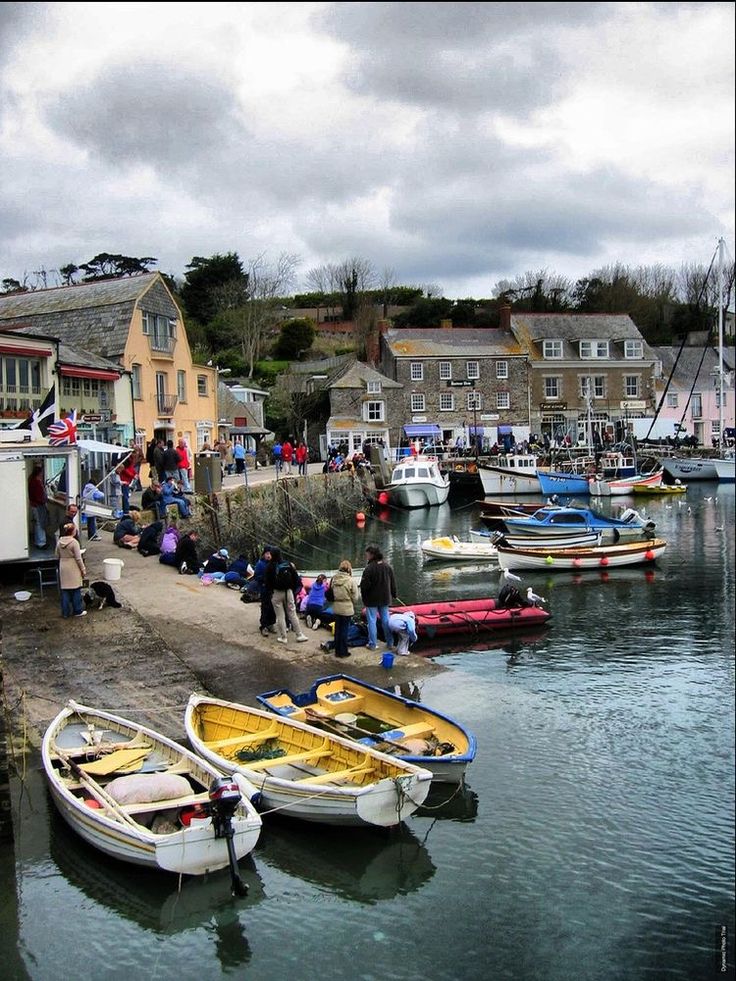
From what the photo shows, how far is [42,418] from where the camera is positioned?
1280 centimetres

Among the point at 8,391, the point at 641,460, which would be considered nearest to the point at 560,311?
the point at 641,460

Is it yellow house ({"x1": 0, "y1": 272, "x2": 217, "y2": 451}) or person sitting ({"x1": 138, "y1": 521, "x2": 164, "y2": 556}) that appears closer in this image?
yellow house ({"x1": 0, "y1": 272, "x2": 217, "y2": 451})

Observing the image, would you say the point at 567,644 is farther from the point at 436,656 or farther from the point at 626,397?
the point at 626,397

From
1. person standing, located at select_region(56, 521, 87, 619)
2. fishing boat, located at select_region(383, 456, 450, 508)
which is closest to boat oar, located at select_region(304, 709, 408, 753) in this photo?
person standing, located at select_region(56, 521, 87, 619)

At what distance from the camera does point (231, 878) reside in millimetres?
6379

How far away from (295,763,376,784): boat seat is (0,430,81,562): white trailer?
7.00 metres

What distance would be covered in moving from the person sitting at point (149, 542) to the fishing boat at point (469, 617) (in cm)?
507

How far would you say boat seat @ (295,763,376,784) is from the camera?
23.3 feet

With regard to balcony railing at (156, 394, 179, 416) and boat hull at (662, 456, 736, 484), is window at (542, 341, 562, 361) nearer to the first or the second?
boat hull at (662, 456, 736, 484)

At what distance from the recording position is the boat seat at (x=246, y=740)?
771 cm

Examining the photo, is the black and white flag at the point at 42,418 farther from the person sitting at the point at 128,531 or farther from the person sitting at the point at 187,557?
the person sitting at the point at 128,531

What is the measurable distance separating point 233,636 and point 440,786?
14.1 ft

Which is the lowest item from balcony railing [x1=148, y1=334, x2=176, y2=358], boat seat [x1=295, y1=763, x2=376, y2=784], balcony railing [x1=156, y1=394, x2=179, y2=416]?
boat seat [x1=295, y1=763, x2=376, y2=784]

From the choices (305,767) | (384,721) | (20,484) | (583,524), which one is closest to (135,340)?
(20,484)
